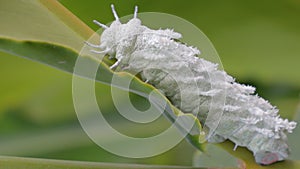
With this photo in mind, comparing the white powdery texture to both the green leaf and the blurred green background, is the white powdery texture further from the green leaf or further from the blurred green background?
the blurred green background

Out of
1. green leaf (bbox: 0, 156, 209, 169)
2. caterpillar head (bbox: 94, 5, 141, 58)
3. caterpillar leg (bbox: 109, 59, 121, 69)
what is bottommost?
green leaf (bbox: 0, 156, 209, 169)

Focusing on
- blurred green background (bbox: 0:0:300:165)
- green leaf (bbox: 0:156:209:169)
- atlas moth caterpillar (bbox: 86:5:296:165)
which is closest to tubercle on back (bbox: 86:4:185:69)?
atlas moth caterpillar (bbox: 86:5:296:165)

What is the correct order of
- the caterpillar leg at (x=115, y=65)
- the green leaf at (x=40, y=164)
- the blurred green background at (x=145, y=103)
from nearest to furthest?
the green leaf at (x=40, y=164)
the caterpillar leg at (x=115, y=65)
the blurred green background at (x=145, y=103)

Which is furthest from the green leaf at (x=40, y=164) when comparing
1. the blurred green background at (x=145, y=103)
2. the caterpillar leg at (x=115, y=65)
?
the blurred green background at (x=145, y=103)

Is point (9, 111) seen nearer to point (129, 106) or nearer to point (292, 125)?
point (129, 106)

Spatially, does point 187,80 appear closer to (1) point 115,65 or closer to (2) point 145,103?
(1) point 115,65

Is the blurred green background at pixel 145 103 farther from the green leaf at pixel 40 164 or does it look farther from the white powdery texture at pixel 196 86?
the green leaf at pixel 40 164
